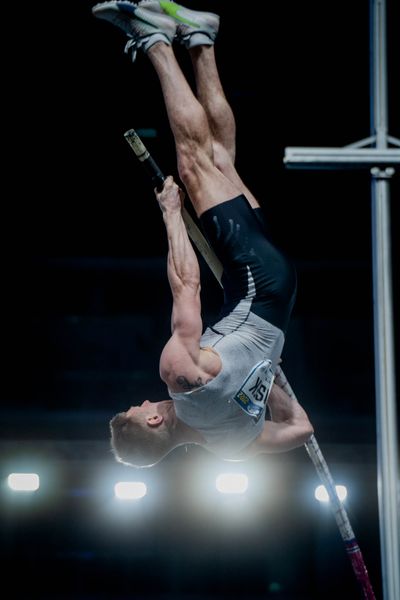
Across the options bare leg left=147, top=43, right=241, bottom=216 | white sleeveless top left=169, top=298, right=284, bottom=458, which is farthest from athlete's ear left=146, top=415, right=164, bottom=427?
bare leg left=147, top=43, right=241, bottom=216

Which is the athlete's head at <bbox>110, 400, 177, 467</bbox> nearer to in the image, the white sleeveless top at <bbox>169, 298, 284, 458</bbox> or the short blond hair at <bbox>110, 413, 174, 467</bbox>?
the short blond hair at <bbox>110, 413, 174, 467</bbox>

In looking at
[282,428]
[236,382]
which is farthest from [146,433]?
[282,428]

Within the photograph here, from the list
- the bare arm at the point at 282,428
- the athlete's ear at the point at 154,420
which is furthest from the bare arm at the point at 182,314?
the bare arm at the point at 282,428

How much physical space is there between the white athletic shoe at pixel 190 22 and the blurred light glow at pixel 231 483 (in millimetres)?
3975

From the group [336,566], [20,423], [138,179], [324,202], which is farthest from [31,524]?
[324,202]

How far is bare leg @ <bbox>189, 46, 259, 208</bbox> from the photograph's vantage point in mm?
3496

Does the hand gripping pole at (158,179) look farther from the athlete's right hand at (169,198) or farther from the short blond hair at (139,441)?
the short blond hair at (139,441)

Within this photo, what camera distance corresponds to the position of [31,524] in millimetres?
7316

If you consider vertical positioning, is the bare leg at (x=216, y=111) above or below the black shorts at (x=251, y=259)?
above

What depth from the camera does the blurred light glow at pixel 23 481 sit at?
21.8ft

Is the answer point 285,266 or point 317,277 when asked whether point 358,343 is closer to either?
point 317,277

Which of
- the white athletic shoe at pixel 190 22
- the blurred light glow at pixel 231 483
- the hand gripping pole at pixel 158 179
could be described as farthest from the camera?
the blurred light glow at pixel 231 483

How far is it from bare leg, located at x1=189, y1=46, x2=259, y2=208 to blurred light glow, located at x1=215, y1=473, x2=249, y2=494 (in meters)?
3.54

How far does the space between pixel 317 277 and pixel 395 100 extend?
2.38 metres
